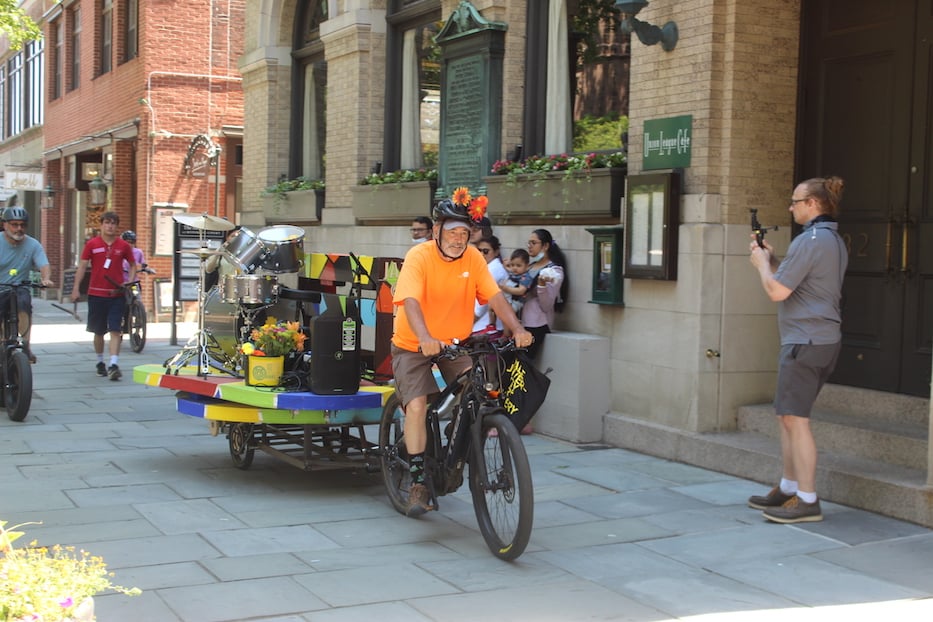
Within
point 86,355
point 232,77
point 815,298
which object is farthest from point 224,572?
point 232,77

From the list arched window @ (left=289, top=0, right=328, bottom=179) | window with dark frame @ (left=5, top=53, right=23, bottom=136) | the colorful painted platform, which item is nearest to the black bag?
the colorful painted platform

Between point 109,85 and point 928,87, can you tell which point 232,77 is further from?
point 928,87

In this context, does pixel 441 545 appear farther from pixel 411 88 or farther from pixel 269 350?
pixel 411 88

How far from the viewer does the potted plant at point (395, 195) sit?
502 inches

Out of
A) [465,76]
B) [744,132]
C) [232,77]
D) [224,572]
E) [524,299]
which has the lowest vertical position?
[224,572]

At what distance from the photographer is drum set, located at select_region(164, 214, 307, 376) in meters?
8.05

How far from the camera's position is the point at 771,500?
6977 millimetres

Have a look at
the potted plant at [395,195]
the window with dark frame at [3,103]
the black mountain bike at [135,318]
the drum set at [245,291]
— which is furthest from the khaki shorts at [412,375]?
the window with dark frame at [3,103]

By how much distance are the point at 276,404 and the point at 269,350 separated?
0.52m

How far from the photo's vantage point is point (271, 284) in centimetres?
809

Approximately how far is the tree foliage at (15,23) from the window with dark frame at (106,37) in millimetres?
1632

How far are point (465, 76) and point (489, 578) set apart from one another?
7.28 m

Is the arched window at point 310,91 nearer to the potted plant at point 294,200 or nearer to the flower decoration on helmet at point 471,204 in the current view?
the potted plant at point 294,200

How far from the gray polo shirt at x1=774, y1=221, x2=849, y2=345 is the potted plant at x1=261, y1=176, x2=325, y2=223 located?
31.7 ft
